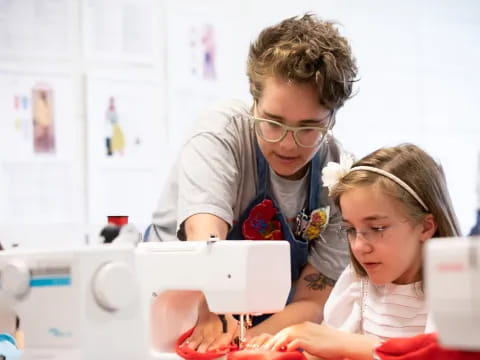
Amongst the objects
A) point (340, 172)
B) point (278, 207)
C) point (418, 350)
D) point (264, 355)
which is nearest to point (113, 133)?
point (278, 207)

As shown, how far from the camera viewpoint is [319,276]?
1929 millimetres

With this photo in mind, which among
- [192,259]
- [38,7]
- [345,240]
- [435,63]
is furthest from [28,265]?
[435,63]

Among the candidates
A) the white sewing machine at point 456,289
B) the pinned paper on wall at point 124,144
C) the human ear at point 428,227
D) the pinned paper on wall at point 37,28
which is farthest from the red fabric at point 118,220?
the pinned paper on wall at point 37,28

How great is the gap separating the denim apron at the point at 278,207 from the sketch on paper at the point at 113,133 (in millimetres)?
1421

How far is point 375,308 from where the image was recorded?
67.9 inches

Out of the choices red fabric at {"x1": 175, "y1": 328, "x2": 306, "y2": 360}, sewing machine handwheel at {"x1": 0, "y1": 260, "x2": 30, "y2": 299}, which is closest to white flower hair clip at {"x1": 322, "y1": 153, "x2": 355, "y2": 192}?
red fabric at {"x1": 175, "y1": 328, "x2": 306, "y2": 360}

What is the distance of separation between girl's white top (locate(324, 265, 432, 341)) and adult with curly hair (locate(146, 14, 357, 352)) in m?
0.08

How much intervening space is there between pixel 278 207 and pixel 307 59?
434 millimetres

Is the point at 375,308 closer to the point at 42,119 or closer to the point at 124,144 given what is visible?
the point at 124,144

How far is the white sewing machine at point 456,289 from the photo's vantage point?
30.0 inches

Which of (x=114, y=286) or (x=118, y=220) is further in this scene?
(x=118, y=220)

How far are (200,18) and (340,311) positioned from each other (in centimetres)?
199

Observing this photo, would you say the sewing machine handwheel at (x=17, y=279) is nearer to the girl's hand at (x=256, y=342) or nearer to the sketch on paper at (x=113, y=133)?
the girl's hand at (x=256, y=342)

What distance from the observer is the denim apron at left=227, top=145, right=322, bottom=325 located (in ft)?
6.23
